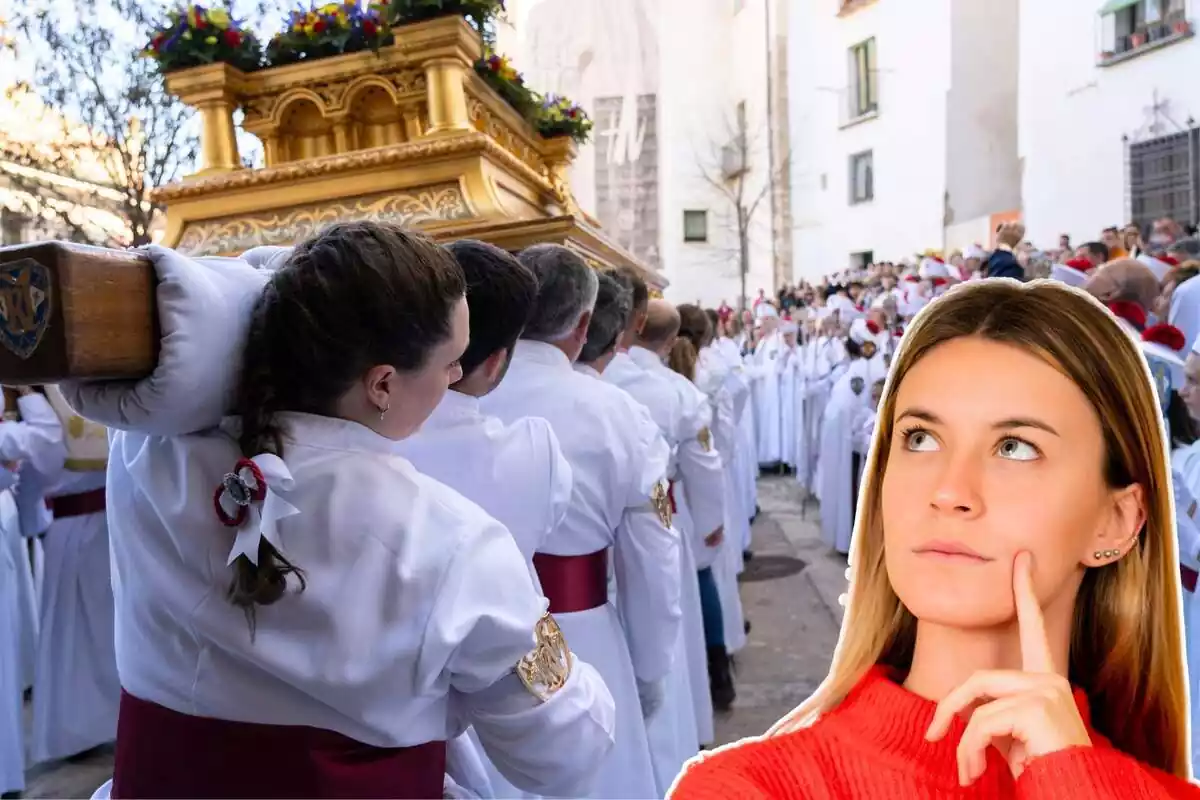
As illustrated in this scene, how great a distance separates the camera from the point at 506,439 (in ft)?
5.84

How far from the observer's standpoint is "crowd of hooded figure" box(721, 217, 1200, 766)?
2250 mm

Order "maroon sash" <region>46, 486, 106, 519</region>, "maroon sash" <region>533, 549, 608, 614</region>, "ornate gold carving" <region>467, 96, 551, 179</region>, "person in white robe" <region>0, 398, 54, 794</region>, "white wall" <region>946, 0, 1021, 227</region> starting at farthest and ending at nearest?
"white wall" <region>946, 0, 1021, 227</region>, "ornate gold carving" <region>467, 96, 551, 179</region>, "maroon sash" <region>46, 486, 106, 519</region>, "person in white robe" <region>0, 398, 54, 794</region>, "maroon sash" <region>533, 549, 608, 614</region>

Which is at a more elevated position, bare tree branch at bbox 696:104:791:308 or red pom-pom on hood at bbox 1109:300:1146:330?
bare tree branch at bbox 696:104:791:308

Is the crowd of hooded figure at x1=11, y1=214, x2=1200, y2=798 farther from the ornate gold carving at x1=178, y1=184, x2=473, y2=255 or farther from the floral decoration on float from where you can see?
the floral decoration on float

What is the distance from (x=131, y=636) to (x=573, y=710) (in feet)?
1.99

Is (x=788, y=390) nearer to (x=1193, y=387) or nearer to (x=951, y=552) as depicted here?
(x=1193, y=387)

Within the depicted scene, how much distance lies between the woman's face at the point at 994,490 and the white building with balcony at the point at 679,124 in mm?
17636

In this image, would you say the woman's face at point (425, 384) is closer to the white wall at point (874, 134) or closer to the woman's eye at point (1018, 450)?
the woman's eye at point (1018, 450)

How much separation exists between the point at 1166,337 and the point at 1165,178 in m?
10.6

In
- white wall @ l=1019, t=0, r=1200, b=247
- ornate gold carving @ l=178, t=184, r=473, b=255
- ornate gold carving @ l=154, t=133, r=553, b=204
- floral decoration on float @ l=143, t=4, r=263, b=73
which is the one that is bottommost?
ornate gold carving @ l=178, t=184, r=473, b=255

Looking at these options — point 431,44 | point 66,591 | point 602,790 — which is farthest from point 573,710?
point 66,591

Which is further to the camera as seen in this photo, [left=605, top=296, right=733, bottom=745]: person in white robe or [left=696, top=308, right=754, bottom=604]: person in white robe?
[left=696, top=308, right=754, bottom=604]: person in white robe

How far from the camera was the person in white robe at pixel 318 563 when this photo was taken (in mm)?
1152

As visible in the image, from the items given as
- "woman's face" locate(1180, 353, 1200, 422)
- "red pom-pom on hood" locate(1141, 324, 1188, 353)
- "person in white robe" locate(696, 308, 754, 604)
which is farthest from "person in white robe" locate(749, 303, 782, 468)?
"woman's face" locate(1180, 353, 1200, 422)
